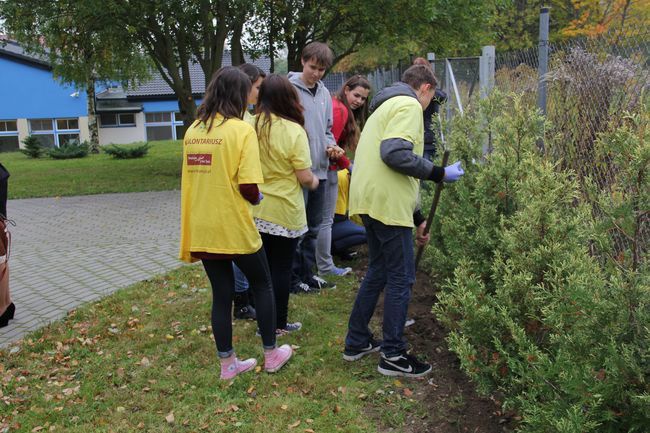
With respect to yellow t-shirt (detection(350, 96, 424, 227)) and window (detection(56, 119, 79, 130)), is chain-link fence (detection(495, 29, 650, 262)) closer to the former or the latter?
yellow t-shirt (detection(350, 96, 424, 227))

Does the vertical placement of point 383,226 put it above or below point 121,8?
below

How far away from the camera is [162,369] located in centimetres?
406

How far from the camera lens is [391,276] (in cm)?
366

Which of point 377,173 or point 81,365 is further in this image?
point 81,365

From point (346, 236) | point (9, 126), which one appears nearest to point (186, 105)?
point (346, 236)

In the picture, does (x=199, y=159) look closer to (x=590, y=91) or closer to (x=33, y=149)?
(x=590, y=91)

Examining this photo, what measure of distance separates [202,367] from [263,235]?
100cm

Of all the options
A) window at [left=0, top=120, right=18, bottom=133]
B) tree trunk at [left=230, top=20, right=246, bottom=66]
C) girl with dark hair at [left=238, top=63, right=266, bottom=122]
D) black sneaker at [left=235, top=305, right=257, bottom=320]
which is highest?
tree trunk at [left=230, top=20, right=246, bottom=66]

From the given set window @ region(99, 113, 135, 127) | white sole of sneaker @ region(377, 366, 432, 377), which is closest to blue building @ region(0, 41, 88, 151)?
window @ region(99, 113, 135, 127)

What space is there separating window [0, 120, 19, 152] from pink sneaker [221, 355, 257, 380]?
35384mm

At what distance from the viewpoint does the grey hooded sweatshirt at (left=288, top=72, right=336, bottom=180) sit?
15.2ft

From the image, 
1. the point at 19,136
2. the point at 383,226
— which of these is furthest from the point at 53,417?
the point at 19,136

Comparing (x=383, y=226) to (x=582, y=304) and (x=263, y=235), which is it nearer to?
(x=263, y=235)

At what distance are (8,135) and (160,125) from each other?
874cm
